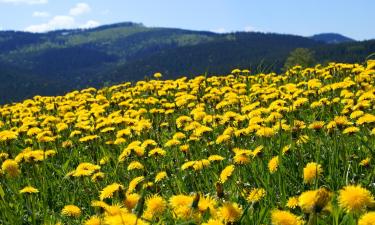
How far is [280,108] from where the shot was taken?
597 centimetres

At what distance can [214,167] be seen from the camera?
4918mm

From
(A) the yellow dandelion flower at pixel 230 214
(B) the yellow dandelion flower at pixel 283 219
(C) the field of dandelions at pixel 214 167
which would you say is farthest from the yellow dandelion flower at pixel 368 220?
(A) the yellow dandelion flower at pixel 230 214

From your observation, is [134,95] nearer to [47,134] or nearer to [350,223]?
[47,134]

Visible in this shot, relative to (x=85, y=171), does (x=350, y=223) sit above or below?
above

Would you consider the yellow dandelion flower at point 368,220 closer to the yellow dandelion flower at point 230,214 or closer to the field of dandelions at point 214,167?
the field of dandelions at point 214,167

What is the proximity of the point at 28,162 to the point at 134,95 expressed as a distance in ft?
17.6

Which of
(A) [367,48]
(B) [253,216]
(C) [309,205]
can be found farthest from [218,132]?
(A) [367,48]

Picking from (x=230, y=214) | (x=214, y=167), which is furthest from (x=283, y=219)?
(x=214, y=167)

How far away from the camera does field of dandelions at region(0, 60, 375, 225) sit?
2.64m

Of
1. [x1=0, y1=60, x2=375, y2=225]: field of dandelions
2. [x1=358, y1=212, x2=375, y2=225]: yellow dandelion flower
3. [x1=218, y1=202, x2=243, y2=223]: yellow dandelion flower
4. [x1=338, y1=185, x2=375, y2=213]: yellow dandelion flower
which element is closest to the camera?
[x1=358, y1=212, x2=375, y2=225]: yellow dandelion flower

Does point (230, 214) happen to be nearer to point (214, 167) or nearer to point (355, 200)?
point (355, 200)

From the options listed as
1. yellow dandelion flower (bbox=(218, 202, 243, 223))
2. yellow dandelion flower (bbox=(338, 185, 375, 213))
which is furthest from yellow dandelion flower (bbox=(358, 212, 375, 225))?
yellow dandelion flower (bbox=(218, 202, 243, 223))

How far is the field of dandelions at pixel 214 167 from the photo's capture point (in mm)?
2639

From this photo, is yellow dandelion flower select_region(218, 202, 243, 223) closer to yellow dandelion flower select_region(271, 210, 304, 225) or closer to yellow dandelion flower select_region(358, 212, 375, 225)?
yellow dandelion flower select_region(271, 210, 304, 225)
